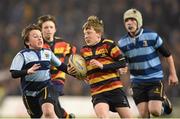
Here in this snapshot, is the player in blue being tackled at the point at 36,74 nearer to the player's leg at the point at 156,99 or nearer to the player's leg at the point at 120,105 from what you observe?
the player's leg at the point at 120,105

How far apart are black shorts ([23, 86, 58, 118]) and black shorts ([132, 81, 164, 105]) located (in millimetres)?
1317

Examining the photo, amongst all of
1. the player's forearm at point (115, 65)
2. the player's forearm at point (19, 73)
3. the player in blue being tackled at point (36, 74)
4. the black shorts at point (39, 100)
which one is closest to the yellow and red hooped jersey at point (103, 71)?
the player's forearm at point (115, 65)

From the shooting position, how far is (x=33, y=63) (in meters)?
10.7

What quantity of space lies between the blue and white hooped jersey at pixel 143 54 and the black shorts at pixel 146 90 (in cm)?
8

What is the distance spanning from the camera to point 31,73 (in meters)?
10.5

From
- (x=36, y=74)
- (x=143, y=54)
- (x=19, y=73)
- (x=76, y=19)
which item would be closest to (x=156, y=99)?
(x=143, y=54)

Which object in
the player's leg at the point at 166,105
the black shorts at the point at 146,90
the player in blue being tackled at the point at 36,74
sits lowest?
the player's leg at the point at 166,105

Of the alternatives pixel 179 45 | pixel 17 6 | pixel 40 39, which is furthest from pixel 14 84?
pixel 40 39

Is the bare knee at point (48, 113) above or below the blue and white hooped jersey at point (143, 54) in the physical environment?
below

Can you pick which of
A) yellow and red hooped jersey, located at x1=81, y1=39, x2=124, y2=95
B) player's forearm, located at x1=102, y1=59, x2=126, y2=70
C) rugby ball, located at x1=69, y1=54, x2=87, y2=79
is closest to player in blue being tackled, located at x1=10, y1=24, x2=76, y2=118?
rugby ball, located at x1=69, y1=54, x2=87, y2=79

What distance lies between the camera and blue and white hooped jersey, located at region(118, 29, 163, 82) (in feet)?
37.3

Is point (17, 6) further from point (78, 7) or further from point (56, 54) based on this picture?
point (56, 54)

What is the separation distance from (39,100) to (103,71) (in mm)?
1074

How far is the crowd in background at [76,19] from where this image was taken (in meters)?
19.9
